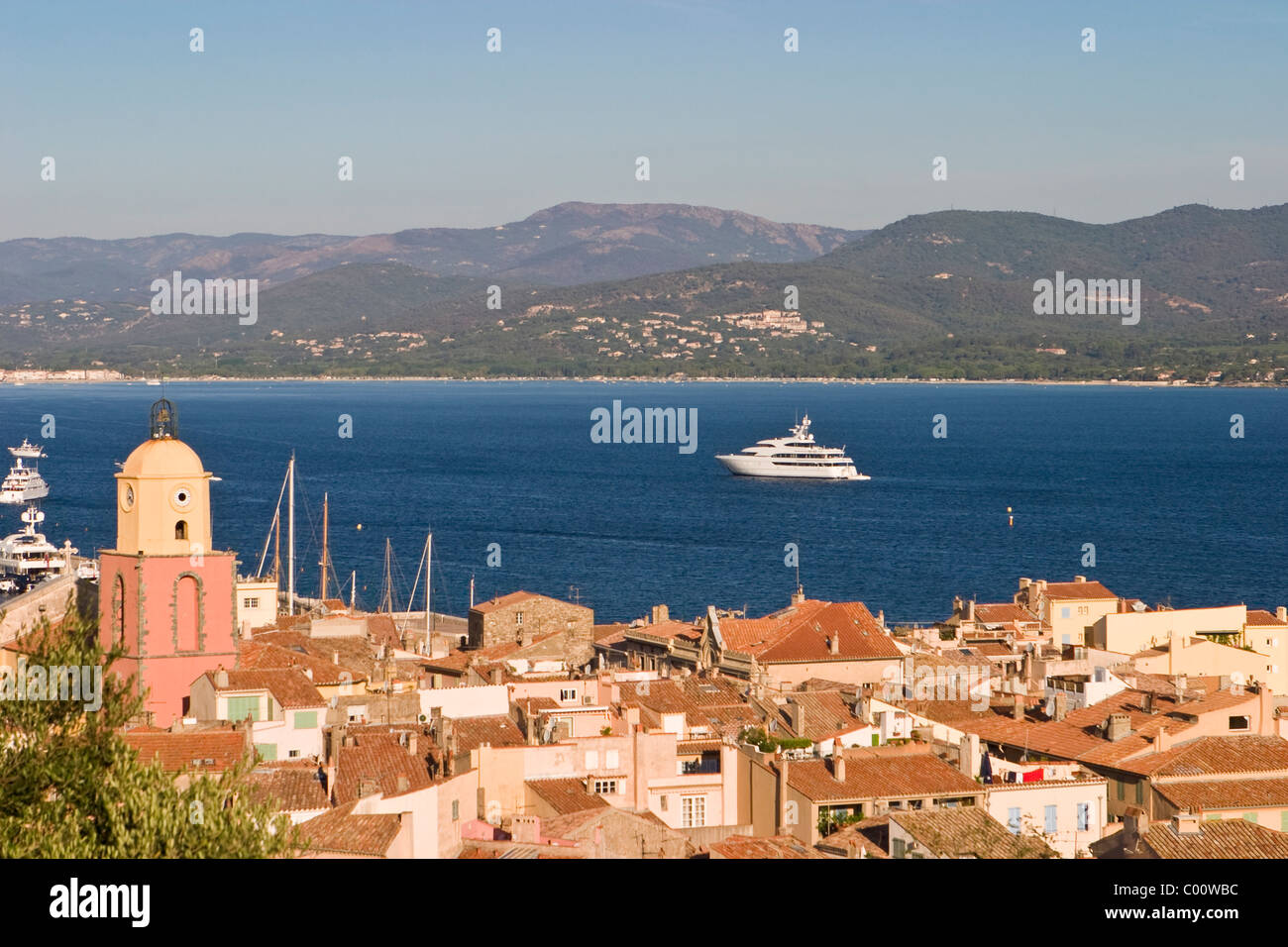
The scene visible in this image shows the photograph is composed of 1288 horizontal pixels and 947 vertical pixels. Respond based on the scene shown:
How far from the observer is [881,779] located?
20.3 meters

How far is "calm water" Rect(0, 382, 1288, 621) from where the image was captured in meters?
70.4

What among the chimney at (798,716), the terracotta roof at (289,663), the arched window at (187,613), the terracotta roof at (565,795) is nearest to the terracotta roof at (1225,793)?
the chimney at (798,716)

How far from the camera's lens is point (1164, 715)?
24.2 meters

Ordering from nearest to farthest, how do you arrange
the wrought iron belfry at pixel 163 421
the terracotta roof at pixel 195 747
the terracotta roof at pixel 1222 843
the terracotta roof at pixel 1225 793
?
the terracotta roof at pixel 1222 843 → the terracotta roof at pixel 195 747 → the terracotta roof at pixel 1225 793 → the wrought iron belfry at pixel 163 421

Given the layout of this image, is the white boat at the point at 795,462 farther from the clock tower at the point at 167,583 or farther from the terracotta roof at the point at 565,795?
the terracotta roof at the point at 565,795

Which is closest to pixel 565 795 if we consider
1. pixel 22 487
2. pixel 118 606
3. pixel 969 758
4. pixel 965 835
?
pixel 965 835

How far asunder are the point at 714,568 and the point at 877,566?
707cm

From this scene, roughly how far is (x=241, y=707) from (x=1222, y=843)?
490 inches

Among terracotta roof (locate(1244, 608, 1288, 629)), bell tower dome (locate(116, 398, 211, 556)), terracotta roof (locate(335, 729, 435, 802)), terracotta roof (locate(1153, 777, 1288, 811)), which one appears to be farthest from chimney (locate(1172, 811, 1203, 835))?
terracotta roof (locate(1244, 608, 1288, 629))

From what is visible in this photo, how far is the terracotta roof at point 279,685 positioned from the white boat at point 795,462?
105 m

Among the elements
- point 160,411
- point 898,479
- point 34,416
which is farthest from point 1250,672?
point 34,416

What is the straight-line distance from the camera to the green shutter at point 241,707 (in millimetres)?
23094

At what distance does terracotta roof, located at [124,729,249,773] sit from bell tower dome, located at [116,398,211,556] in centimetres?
543
